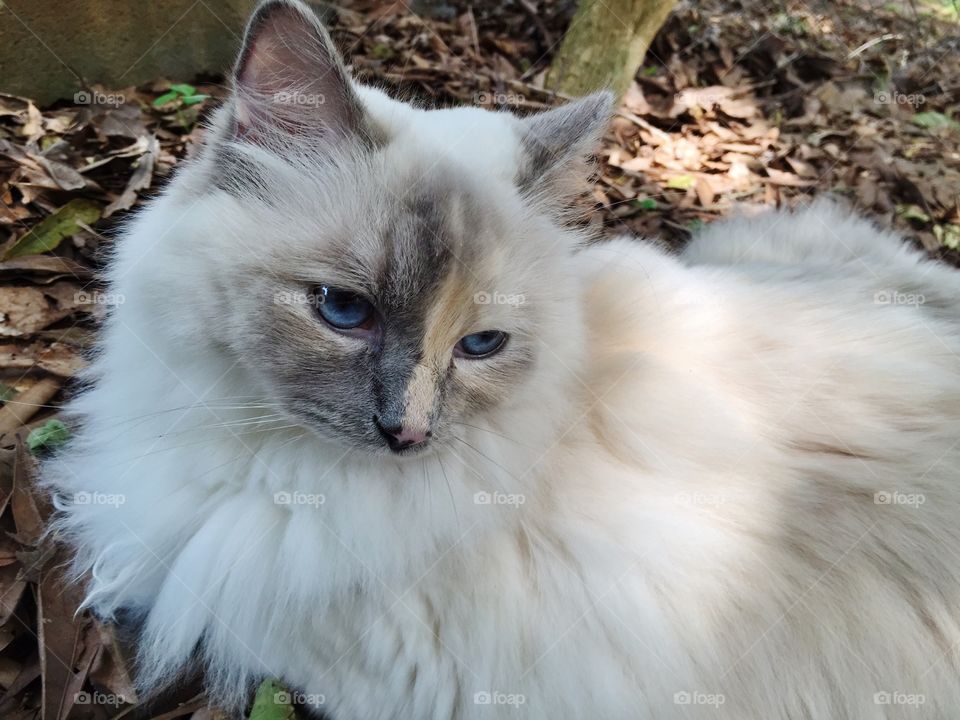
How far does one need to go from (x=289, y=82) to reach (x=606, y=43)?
2.97 m

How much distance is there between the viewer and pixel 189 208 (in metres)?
1.77

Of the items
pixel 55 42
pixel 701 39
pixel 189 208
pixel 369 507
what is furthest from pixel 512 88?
pixel 369 507

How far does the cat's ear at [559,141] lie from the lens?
6.40ft

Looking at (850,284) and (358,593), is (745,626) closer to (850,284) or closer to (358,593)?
(358,593)

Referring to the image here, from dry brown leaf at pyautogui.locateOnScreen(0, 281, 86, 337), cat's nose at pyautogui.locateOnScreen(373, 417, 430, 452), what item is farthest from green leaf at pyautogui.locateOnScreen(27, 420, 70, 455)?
cat's nose at pyautogui.locateOnScreen(373, 417, 430, 452)

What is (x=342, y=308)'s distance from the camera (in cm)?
168

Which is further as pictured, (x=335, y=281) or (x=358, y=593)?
(x=358, y=593)

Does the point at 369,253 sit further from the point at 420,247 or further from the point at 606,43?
the point at 606,43

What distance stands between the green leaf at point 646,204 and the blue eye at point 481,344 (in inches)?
102

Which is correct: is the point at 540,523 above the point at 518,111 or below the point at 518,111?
below

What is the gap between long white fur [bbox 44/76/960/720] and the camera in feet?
5.72

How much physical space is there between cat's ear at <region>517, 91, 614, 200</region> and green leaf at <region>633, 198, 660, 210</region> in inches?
86.8

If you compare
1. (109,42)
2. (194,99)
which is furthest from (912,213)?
(109,42)

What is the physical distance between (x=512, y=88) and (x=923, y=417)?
10.8 feet
